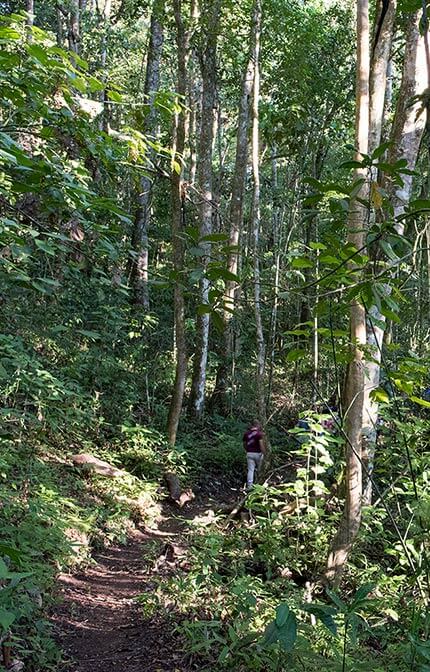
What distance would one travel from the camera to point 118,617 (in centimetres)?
534

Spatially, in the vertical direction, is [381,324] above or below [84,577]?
above

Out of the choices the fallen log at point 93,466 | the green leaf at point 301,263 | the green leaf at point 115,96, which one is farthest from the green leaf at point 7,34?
the fallen log at point 93,466

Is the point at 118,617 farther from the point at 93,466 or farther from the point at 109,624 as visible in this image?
the point at 93,466

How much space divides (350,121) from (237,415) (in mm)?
8914

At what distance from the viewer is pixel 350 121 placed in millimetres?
15961

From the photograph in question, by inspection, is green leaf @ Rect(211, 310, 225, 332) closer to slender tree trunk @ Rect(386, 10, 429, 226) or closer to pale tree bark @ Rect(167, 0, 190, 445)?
slender tree trunk @ Rect(386, 10, 429, 226)

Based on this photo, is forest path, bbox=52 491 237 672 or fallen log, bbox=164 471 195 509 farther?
fallen log, bbox=164 471 195 509

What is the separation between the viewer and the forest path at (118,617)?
4.40 m

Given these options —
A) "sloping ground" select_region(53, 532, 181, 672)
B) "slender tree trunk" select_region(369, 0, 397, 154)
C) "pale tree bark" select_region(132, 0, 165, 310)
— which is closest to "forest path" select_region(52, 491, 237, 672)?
"sloping ground" select_region(53, 532, 181, 672)

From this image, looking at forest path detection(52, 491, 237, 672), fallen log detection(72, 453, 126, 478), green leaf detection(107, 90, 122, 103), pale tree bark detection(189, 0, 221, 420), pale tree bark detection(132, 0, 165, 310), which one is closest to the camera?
green leaf detection(107, 90, 122, 103)

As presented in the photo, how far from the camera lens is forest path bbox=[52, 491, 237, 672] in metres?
4.40

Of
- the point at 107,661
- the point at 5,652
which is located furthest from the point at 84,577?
the point at 5,652

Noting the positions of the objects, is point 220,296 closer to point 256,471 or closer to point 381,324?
point 381,324

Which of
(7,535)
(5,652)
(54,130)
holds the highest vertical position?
(54,130)
